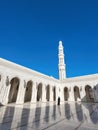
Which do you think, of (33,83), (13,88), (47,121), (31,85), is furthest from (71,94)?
(47,121)

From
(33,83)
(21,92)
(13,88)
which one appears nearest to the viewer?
(21,92)

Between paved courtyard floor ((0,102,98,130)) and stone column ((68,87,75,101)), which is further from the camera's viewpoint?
stone column ((68,87,75,101))

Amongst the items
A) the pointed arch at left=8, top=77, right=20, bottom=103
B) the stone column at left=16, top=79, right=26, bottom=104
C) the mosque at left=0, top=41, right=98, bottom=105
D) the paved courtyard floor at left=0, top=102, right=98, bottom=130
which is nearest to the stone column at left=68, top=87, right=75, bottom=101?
the mosque at left=0, top=41, right=98, bottom=105

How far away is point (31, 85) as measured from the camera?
24125mm

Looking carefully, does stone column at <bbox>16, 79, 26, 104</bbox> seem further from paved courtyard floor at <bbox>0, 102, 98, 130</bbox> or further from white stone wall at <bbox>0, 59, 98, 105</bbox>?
paved courtyard floor at <bbox>0, 102, 98, 130</bbox>

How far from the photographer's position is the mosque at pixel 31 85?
1600 cm

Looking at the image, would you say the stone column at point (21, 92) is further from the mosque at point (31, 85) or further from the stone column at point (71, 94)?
the stone column at point (71, 94)

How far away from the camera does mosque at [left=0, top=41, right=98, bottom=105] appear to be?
15995 mm

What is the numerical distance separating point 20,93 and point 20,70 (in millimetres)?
4287

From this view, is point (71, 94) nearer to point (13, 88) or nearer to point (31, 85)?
point (31, 85)

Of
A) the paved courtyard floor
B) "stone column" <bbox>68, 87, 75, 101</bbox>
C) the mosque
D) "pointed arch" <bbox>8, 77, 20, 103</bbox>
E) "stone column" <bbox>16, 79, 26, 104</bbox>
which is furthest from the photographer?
"stone column" <bbox>68, 87, 75, 101</bbox>

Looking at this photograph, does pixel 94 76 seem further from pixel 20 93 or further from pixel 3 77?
pixel 3 77

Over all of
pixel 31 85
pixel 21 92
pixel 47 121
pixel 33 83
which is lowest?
pixel 47 121

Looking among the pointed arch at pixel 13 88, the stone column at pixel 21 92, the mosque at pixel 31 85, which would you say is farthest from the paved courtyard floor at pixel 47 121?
the pointed arch at pixel 13 88
